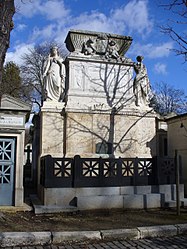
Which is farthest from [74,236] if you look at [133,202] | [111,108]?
[111,108]

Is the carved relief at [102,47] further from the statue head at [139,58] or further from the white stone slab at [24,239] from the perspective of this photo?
the white stone slab at [24,239]

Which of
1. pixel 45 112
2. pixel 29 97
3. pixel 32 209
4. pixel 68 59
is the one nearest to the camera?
pixel 32 209

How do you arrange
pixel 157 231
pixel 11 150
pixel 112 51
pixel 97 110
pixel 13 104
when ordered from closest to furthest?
1. pixel 157 231
2. pixel 11 150
3. pixel 13 104
4. pixel 97 110
5. pixel 112 51

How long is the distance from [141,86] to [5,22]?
9.06m

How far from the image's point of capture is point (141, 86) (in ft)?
46.7

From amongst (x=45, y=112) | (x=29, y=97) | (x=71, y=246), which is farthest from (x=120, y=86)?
(x=29, y=97)

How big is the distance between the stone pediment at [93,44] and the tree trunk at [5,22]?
7.95 meters

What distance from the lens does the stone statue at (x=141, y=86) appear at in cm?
1416

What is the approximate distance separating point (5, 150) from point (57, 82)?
4.73 m

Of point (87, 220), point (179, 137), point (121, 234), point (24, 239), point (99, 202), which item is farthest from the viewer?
point (179, 137)

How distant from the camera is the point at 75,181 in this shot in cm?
963

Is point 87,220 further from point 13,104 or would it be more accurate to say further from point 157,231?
point 13,104

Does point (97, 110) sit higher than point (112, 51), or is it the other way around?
point (112, 51)

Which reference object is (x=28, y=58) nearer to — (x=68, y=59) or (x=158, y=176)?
(x=68, y=59)
